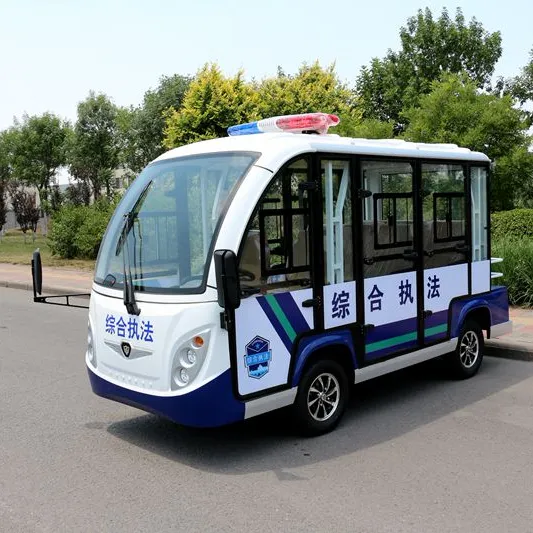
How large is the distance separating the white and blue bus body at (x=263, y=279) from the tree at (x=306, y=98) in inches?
416

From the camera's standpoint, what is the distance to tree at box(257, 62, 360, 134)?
17.5 meters

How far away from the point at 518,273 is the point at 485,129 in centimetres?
521

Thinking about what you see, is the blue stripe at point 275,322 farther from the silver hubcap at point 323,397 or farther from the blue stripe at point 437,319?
the blue stripe at point 437,319

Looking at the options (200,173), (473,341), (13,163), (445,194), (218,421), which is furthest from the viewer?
(13,163)

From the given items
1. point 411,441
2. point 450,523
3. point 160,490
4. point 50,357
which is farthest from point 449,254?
point 50,357

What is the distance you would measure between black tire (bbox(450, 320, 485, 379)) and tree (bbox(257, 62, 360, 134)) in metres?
9.74

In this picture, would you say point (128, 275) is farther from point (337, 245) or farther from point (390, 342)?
Answer: point (390, 342)

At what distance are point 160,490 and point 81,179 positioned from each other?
95.5 feet

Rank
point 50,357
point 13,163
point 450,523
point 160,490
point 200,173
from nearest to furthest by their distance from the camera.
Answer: point 450,523 < point 160,490 < point 200,173 < point 50,357 < point 13,163

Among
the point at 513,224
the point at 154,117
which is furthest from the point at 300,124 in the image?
the point at 154,117

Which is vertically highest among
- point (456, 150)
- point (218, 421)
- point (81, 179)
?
point (81, 179)

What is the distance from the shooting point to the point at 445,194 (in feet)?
21.3

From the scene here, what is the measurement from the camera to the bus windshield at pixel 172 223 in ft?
15.7

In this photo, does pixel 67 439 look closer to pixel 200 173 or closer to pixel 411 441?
pixel 200 173
